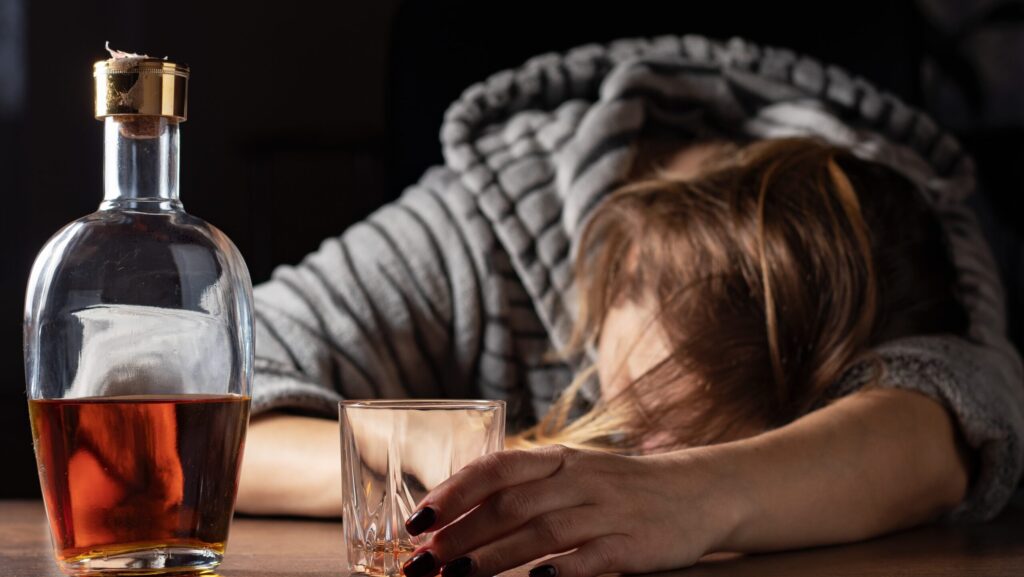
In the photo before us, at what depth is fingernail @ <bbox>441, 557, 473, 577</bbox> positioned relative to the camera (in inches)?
17.7

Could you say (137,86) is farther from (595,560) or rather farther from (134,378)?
(595,560)

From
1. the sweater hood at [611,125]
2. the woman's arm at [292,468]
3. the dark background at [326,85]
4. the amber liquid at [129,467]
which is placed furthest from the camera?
the dark background at [326,85]

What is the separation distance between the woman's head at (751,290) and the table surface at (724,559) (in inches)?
6.0

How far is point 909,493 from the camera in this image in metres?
0.71

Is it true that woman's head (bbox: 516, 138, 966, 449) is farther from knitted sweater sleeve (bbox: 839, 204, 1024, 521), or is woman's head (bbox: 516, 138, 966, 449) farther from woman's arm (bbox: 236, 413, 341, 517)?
woman's arm (bbox: 236, 413, 341, 517)

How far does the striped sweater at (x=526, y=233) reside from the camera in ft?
3.17

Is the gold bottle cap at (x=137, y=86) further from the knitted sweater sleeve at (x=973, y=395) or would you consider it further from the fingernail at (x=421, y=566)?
the knitted sweater sleeve at (x=973, y=395)

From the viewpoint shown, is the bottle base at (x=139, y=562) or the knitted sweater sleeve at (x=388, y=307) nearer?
the bottle base at (x=139, y=562)

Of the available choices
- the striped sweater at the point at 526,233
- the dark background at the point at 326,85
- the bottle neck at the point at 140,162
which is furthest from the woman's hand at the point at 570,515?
the dark background at the point at 326,85

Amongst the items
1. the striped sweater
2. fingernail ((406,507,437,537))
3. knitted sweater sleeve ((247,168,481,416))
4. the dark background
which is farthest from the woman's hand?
the dark background

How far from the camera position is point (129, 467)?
435 mm

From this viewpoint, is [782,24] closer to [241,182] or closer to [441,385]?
[441,385]

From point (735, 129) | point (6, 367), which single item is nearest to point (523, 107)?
point (735, 129)

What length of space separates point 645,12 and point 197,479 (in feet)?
4.02
